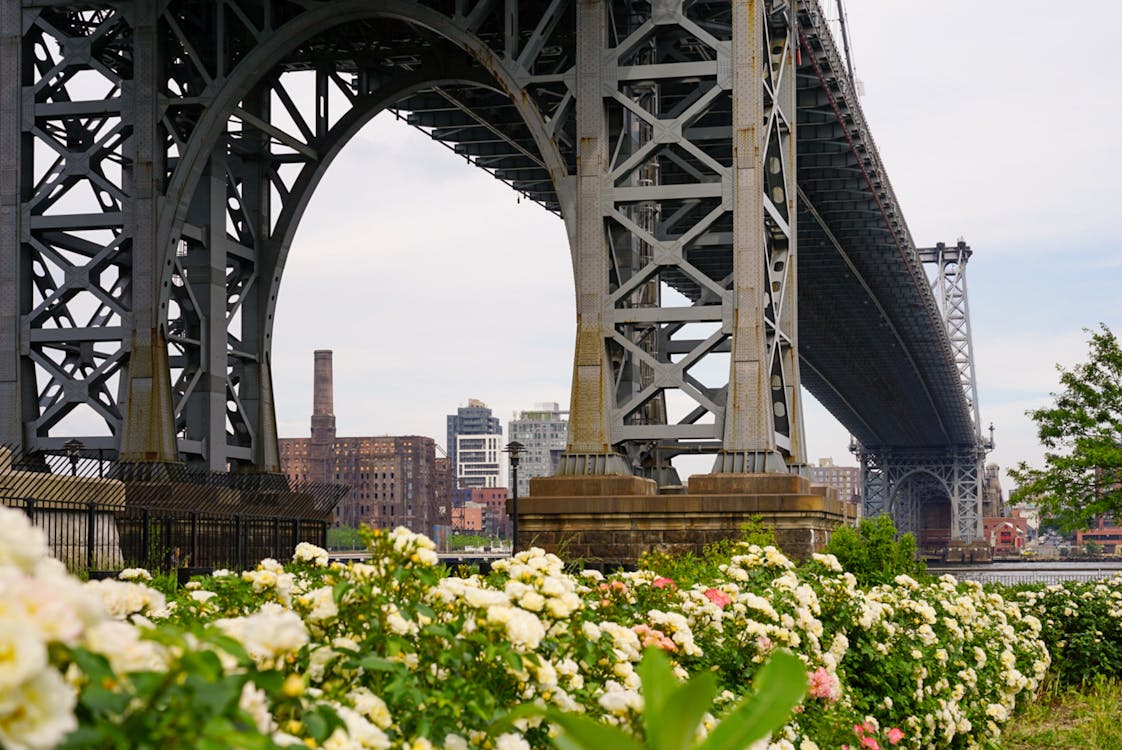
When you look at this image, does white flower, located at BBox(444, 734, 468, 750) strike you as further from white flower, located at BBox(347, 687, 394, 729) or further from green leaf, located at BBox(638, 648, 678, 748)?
green leaf, located at BBox(638, 648, 678, 748)

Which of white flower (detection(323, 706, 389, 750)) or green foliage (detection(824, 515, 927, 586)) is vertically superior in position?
white flower (detection(323, 706, 389, 750))

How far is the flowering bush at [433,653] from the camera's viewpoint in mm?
2996

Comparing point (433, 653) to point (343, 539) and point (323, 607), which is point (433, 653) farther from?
point (343, 539)

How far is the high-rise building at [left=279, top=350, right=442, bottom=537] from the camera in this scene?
188 metres

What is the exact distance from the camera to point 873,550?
77.6 ft

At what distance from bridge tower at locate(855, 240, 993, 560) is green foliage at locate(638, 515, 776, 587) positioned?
9387cm

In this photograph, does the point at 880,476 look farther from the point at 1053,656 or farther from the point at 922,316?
the point at 1053,656

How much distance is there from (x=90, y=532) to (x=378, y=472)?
170m

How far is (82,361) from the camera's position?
29.2m

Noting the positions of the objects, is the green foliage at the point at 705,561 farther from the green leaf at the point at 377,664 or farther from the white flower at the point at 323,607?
the green leaf at the point at 377,664

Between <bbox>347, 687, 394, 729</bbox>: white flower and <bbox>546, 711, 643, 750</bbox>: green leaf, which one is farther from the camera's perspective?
<bbox>347, 687, 394, 729</bbox>: white flower

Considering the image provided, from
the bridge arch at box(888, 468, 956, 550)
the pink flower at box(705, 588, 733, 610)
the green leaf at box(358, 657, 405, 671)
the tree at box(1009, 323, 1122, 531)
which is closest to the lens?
the green leaf at box(358, 657, 405, 671)

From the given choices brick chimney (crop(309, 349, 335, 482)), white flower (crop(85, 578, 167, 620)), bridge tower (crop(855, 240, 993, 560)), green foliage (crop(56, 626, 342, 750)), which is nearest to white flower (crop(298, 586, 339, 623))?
white flower (crop(85, 578, 167, 620))

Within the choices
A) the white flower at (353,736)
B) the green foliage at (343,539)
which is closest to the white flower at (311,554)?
the white flower at (353,736)
